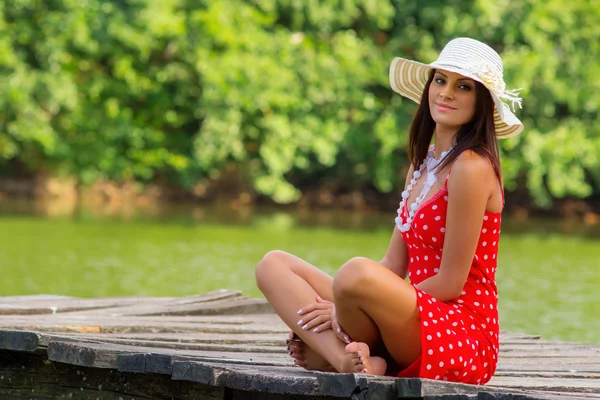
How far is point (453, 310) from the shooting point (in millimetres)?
3566

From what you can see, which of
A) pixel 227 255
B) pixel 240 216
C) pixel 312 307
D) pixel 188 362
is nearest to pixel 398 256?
pixel 312 307

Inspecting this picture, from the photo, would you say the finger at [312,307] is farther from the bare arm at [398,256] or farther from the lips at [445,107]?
the lips at [445,107]

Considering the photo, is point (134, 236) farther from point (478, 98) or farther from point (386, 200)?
point (478, 98)

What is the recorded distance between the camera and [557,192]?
67.3 ft

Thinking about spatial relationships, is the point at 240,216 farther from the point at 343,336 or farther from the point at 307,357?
the point at 343,336

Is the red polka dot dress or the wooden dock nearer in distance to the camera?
the wooden dock

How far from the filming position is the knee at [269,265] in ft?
12.5

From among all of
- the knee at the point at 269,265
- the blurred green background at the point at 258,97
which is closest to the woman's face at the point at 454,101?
the knee at the point at 269,265

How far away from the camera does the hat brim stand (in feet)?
12.1

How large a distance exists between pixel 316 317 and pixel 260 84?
55.1 ft

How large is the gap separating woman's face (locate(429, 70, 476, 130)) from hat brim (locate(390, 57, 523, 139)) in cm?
6

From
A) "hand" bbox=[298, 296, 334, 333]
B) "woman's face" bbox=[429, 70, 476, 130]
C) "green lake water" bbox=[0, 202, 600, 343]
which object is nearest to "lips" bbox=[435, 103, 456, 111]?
"woman's face" bbox=[429, 70, 476, 130]

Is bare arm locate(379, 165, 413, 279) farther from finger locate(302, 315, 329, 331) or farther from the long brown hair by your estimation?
finger locate(302, 315, 329, 331)

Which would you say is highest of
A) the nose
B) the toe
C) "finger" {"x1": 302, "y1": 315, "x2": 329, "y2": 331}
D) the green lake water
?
the nose
